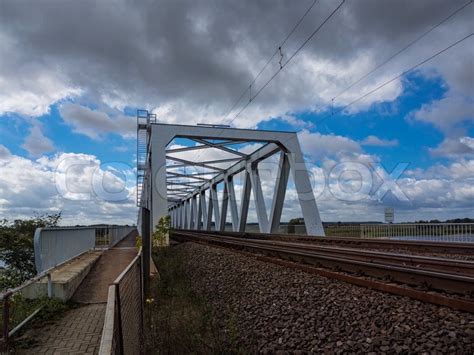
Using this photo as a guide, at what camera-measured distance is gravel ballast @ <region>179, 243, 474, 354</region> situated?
176 inches

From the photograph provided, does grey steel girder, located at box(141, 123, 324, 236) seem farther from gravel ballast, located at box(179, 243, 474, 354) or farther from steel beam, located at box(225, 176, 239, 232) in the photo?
gravel ballast, located at box(179, 243, 474, 354)

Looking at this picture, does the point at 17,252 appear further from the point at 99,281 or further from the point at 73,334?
the point at 73,334

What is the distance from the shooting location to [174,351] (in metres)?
5.78

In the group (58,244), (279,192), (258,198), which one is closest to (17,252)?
(58,244)

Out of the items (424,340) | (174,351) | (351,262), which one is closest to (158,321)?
(174,351)

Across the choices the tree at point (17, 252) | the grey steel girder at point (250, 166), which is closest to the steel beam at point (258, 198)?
the grey steel girder at point (250, 166)

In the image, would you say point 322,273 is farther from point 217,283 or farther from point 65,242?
point 65,242

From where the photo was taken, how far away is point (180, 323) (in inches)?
272

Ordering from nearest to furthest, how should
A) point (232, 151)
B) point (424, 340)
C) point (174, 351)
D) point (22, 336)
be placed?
point (424, 340) → point (174, 351) → point (22, 336) → point (232, 151)

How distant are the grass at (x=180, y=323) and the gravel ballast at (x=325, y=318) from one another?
26 centimetres

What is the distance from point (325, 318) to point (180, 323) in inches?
98.5

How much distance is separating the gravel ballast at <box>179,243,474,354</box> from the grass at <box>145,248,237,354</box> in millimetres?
258

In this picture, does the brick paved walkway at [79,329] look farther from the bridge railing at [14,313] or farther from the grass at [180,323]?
the grass at [180,323]

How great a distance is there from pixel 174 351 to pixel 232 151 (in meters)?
28.1
